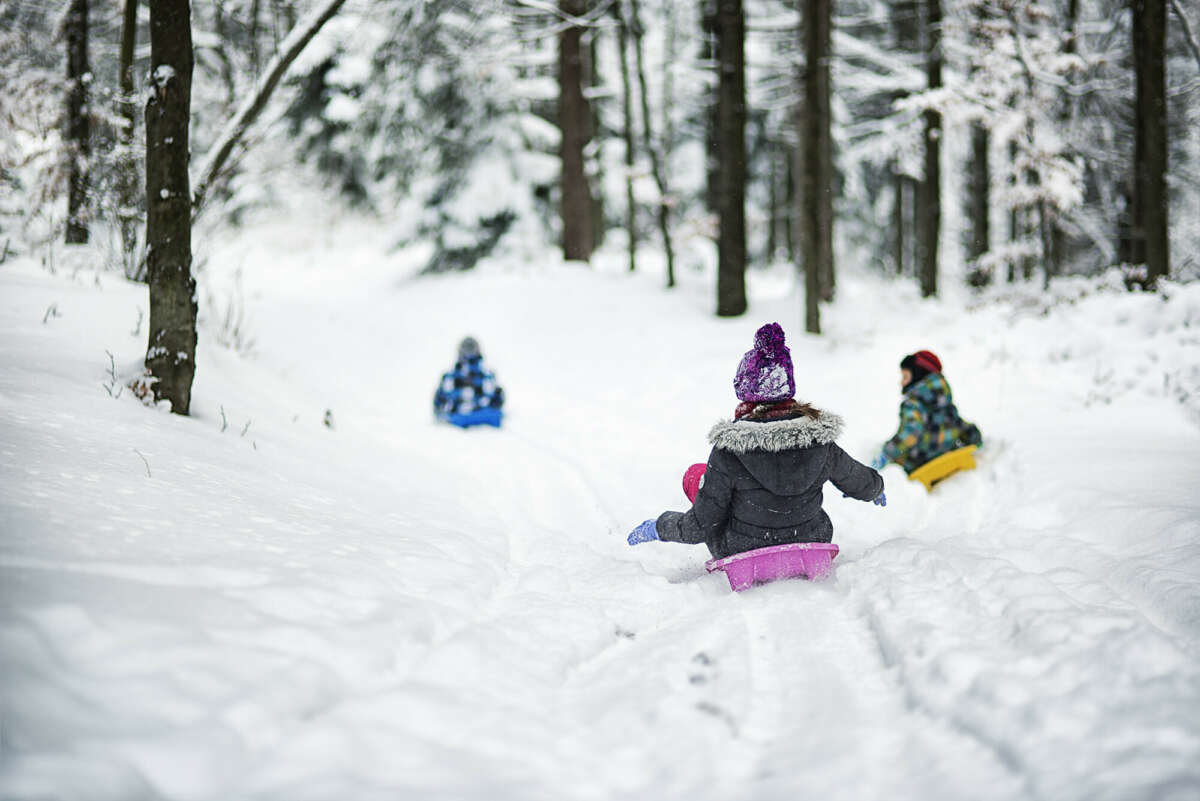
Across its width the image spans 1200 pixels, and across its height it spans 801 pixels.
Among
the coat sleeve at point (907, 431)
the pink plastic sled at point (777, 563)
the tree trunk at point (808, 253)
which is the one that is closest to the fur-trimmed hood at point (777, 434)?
the pink plastic sled at point (777, 563)

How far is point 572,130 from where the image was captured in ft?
51.4

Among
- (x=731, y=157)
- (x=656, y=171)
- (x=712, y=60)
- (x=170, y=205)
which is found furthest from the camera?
(x=712, y=60)

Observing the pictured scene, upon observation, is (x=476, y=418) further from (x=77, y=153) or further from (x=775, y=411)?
(x=775, y=411)

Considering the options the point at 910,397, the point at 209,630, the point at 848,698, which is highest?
the point at 910,397

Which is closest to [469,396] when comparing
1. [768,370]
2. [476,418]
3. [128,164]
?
[476,418]

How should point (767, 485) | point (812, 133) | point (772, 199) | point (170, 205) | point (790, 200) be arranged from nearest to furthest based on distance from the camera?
point (767, 485)
point (170, 205)
point (812, 133)
point (790, 200)
point (772, 199)

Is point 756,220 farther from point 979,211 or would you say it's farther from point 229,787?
point 229,787

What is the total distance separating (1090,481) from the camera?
189 inches

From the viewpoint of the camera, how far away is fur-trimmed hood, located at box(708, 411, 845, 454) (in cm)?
351

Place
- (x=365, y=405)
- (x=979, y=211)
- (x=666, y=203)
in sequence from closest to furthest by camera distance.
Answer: (x=365, y=405)
(x=666, y=203)
(x=979, y=211)

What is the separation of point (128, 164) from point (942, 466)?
8893 mm

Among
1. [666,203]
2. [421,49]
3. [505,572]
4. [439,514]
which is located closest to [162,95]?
[439,514]

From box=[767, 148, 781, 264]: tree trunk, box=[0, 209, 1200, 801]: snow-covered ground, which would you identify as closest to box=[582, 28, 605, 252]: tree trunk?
box=[767, 148, 781, 264]: tree trunk

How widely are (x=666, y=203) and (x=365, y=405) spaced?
767 centimetres
